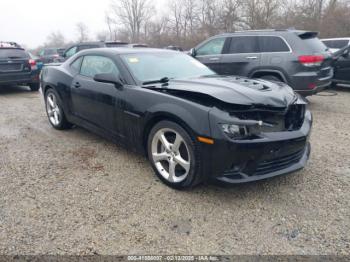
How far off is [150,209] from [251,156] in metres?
1.08

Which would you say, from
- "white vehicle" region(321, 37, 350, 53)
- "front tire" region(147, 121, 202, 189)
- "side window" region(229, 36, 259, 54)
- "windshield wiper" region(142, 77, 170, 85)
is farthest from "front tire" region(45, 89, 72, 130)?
"white vehicle" region(321, 37, 350, 53)

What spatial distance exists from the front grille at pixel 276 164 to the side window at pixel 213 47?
16.1ft

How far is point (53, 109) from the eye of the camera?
5.15 m

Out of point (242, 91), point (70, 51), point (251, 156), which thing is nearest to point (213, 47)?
point (242, 91)

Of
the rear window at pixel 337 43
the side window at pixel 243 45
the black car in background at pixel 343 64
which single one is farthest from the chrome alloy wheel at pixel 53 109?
the rear window at pixel 337 43

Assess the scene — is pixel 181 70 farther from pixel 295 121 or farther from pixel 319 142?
pixel 319 142

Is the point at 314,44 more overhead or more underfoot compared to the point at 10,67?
more overhead

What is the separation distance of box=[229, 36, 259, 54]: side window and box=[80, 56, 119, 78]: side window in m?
3.98

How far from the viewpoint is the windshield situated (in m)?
3.57

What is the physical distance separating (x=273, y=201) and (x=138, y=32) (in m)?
49.4

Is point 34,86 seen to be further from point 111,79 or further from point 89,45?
point 111,79

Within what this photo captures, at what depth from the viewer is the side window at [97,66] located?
3.78m

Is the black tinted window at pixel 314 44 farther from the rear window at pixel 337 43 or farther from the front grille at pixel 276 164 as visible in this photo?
the rear window at pixel 337 43

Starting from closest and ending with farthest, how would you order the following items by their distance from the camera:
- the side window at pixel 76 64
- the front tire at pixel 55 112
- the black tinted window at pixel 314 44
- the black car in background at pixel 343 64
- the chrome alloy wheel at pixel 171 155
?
the chrome alloy wheel at pixel 171 155 < the side window at pixel 76 64 < the front tire at pixel 55 112 < the black tinted window at pixel 314 44 < the black car in background at pixel 343 64
